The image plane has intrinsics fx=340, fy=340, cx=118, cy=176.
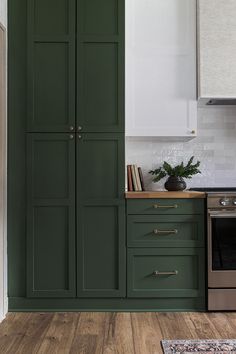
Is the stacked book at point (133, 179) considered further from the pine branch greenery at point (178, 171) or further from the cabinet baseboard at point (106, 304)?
the cabinet baseboard at point (106, 304)

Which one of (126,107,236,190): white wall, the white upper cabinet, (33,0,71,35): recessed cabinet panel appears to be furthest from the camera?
(126,107,236,190): white wall

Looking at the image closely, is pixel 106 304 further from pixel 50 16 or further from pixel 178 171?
pixel 50 16

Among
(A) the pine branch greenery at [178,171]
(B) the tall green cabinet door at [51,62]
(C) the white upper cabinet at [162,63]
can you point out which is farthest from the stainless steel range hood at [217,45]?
(B) the tall green cabinet door at [51,62]

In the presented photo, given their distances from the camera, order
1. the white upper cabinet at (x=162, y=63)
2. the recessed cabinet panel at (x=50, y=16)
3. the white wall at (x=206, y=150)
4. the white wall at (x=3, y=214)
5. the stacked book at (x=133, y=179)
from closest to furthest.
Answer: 1. the white wall at (x=3, y=214)
2. the recessed cabinet panel at (x=50, y=16)
3. the white upper cabinet at (x=162, y=63)
4. the stacked book at (x=133, y=179)
5. the white wall at (x=206, y=150)

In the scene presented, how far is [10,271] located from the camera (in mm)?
2576

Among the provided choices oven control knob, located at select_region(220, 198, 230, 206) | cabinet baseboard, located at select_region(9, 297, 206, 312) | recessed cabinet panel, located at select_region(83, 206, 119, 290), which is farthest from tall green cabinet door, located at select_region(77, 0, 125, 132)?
cabinet baseboard, located at select_region(9, 297, 206, 312)

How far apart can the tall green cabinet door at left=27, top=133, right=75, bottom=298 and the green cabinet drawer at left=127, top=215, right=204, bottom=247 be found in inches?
18.1

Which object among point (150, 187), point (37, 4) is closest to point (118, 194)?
point (150, 187)

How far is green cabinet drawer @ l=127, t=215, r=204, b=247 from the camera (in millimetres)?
2562

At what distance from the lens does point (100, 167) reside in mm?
2584

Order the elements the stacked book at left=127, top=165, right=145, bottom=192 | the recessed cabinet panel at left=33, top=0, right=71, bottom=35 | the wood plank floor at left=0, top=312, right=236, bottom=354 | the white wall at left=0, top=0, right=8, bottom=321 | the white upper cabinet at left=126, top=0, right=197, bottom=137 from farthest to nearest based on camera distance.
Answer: the stacked book at left=127, top=165, right=145, bottom=192 → the white upper cabinet at left=126, top=0, right=197, bottom=137 → the recessed cabinet panel at left=33, top=0, right=71, bottom=35 → the white wall at left=0, top=0, right=8, bottom=321 → the wood plank floor at left=0, top=312, right=236, bottom=354

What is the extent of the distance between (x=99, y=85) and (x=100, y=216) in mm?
999

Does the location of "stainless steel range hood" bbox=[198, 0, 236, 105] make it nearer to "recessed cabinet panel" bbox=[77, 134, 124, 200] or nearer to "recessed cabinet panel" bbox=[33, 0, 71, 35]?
"recessed cabinet panel" bbox=[77, 134, 124, 200]

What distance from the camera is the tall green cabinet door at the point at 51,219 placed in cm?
256
